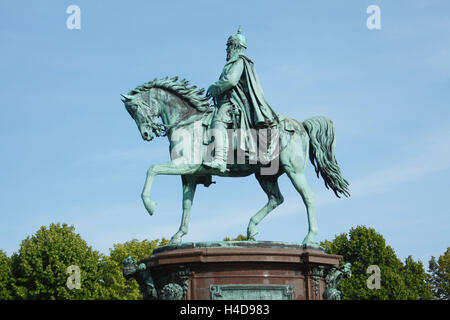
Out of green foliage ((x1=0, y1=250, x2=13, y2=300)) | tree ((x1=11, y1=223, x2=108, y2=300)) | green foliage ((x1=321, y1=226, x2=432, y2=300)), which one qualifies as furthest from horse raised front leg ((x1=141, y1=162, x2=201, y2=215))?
green foliage ((x1=321, y1=226, x2=432, y2=300))

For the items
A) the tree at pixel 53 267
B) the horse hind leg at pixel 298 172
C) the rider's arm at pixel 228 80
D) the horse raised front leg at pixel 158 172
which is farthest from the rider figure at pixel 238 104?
the tree at pixel 53 267

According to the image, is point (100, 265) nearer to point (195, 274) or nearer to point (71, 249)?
point (71, 249)

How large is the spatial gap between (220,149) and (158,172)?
54.0 inches

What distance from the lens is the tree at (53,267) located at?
3362 cm

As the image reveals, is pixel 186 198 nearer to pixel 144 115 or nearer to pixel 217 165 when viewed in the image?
pixel 217 165

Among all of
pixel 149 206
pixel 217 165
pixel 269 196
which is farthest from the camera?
pixel 269 196

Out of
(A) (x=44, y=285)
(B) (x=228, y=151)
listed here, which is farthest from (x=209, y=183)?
(A) (x=44, y=285)

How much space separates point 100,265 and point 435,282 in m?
23.0

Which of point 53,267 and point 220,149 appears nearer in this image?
point 220,149

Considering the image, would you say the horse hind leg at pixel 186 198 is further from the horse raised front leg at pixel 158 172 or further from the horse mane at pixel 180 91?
the horse mane at pixel 180 91

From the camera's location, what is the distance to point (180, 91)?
14.2 meters

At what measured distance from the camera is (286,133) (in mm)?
14031

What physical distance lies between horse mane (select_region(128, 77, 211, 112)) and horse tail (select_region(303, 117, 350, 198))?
2.33m

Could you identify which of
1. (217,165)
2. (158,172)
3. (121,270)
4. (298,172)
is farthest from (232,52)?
(121,270)
